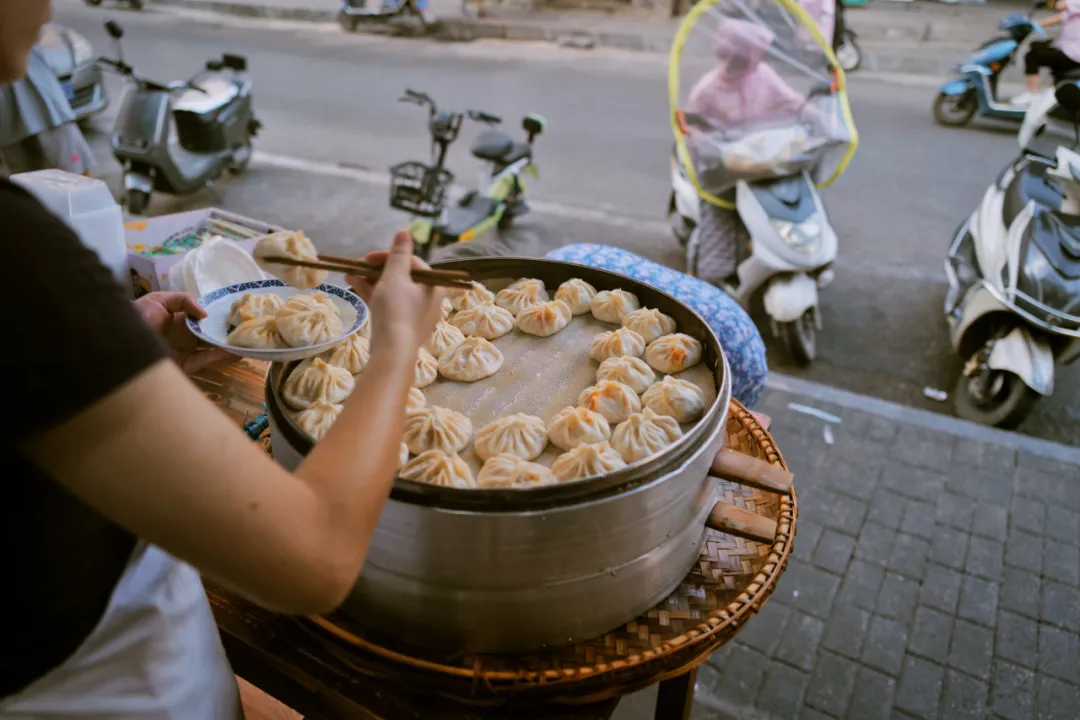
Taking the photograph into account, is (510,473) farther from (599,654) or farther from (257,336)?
(257,336)

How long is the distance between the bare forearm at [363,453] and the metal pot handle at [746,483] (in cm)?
92

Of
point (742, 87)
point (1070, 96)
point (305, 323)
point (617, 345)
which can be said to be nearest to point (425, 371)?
point (305, 323)

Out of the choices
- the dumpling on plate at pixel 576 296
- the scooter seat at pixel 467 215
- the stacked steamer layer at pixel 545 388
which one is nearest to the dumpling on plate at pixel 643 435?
the stacked steamer layer at pixel 545 388

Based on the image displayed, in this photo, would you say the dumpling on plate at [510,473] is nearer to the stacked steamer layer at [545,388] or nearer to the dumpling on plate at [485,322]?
the stacked steamer layer at [545,388]

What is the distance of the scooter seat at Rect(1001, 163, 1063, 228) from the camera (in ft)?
13.9

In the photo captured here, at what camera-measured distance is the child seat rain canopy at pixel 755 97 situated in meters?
4.05

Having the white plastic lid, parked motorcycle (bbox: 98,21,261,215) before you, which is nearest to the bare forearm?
the white plastic lid

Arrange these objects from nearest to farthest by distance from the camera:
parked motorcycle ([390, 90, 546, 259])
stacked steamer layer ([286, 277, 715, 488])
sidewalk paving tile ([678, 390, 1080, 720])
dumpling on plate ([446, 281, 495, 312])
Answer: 1. stacked steamer layer ([286, 277, 715, 488])
2. dumpling on plate ([446, 281, 495, 312])
3. sidewalk paving tile ([678, 390, 1080, 720])
4. parked motorcycle ([390, 90, 546, 259])

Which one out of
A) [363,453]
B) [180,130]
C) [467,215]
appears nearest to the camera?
[363,453]

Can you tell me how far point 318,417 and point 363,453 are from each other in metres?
0.77

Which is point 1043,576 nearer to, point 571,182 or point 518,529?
point 518,529

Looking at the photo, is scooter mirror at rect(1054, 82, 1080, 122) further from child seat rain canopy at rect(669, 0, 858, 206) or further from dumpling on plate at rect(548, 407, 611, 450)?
dumpling on plate at rect(548, 407, 611, 450)

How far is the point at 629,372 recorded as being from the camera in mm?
1962

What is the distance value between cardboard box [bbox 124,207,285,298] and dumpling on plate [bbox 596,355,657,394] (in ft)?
4.97
